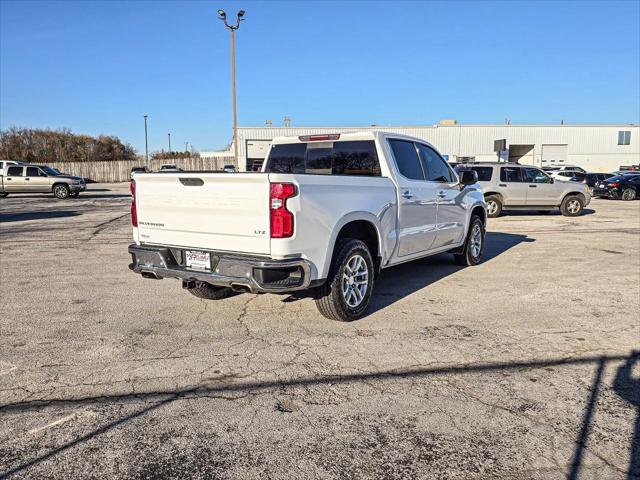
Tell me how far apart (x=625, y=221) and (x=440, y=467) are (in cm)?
1572

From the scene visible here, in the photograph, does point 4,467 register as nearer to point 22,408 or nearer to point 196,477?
point 22,408

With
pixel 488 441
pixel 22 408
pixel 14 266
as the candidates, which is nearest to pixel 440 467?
pixel 488 441

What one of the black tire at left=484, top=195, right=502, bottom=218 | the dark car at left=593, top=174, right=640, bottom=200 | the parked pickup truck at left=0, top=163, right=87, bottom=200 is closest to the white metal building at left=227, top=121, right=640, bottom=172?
the dark car at left=593, top=174, right=640, bottom=200

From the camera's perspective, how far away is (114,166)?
183ft

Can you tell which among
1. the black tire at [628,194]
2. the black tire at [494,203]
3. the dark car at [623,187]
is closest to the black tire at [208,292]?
the black tire at [494,203]

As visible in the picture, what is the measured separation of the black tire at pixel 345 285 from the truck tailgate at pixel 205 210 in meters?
0.88

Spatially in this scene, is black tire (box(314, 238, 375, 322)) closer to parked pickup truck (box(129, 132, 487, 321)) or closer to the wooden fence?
parked pickup truck (box(129, 132, 487, 321))

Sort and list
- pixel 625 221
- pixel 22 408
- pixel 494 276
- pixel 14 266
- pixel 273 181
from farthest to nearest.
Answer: pixel 625 221
pixel 14 266
pixel 494 276
pixel 273 181
pixel 22 408

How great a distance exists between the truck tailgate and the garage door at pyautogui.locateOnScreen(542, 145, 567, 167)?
5613 cm

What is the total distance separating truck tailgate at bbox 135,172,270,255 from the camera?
429 centimetres

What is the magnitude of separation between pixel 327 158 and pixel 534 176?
12795mm

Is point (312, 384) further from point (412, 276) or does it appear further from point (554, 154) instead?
point (554, 154)

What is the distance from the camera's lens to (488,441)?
295 centimetres

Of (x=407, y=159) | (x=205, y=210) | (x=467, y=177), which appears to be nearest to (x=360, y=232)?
(x=407, y=159)
